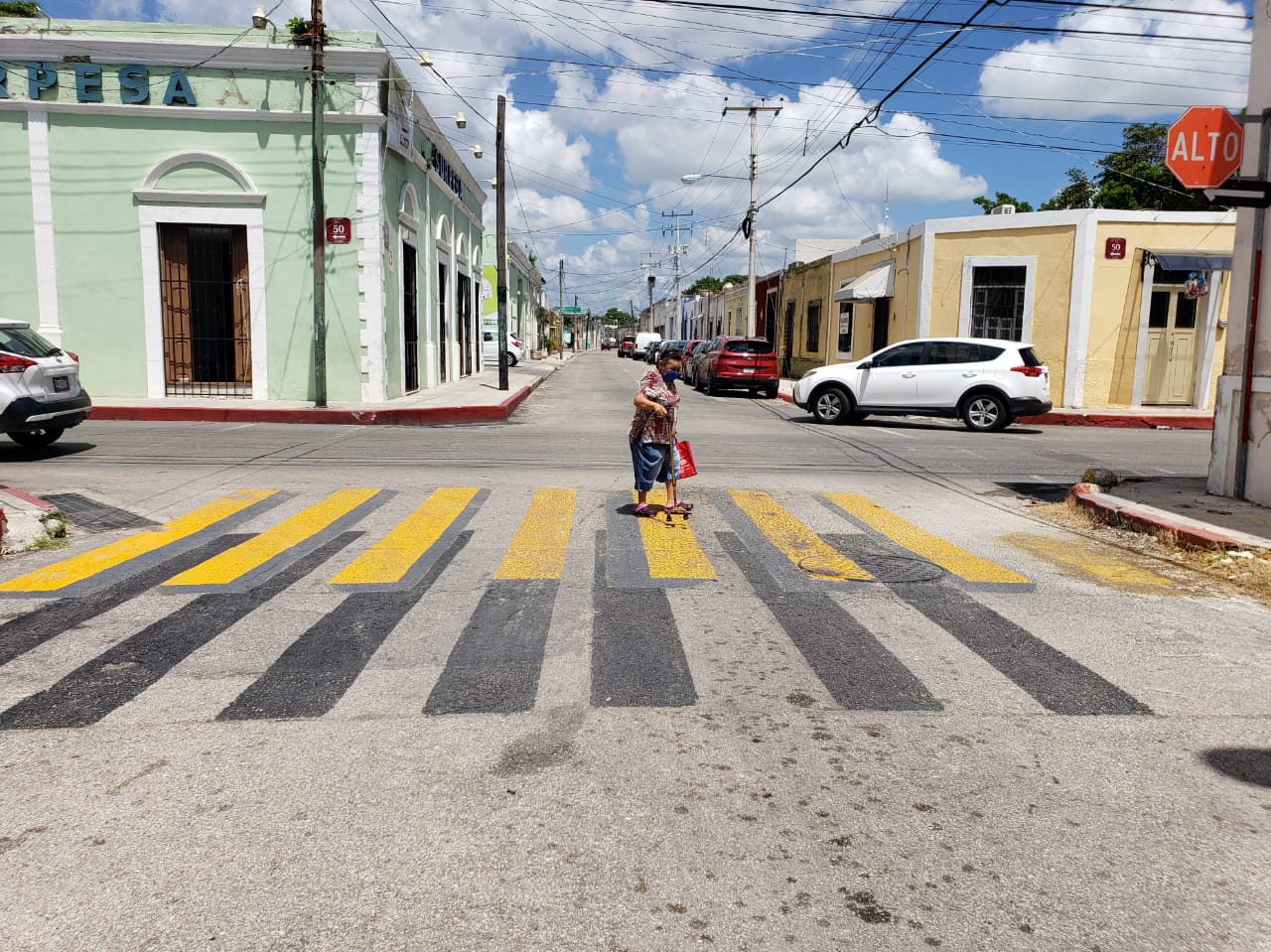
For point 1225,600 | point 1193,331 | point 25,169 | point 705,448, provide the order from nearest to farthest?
point 1225,600, point 705,448, point 25,169, point 1193,331

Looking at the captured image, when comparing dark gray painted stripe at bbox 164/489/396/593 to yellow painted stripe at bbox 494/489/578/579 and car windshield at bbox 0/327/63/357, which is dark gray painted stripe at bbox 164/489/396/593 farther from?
car windshield at bbox 0/327/63/357

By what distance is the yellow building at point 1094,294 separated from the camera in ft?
73.8

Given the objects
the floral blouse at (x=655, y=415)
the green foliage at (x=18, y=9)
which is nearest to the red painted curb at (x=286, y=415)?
the floral blouse at (x=655, y=415)

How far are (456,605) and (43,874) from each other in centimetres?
314

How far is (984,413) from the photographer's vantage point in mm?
18156

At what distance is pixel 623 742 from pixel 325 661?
70.8 inches

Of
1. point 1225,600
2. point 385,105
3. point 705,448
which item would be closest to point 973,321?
point 705,448

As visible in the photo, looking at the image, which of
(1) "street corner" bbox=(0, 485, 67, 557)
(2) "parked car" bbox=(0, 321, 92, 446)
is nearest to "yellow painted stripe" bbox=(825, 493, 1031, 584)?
(1) "street corner" bbox=(0, 485, 67, 557)

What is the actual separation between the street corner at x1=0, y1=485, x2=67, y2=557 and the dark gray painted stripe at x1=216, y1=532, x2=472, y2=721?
3124 mm

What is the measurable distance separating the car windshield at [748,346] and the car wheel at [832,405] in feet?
27.0

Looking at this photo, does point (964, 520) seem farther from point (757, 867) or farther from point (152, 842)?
point (152, 842)

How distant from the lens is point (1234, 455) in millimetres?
9352

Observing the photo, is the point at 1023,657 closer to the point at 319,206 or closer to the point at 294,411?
the point at 294,411

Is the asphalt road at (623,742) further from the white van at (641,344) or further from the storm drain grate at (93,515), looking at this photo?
the white van at (641,344)
